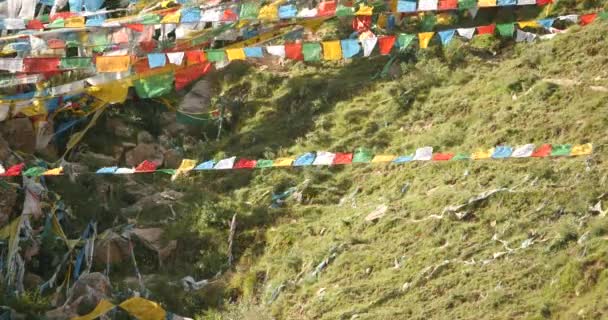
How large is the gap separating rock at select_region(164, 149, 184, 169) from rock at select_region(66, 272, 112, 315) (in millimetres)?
4065

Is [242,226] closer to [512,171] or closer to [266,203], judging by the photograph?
[266,203]

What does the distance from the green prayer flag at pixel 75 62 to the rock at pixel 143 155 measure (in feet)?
6.48

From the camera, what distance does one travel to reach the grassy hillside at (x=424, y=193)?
46.9 feet

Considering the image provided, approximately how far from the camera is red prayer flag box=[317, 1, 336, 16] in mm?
18641

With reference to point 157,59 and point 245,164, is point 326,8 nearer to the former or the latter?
point 157,59

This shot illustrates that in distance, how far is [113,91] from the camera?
19.8 metres

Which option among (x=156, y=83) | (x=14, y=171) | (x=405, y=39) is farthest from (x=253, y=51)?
(x=14, y=171)

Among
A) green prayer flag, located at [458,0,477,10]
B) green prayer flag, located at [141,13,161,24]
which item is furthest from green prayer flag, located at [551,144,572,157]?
green prayer flag, located at [141,13,161,24]

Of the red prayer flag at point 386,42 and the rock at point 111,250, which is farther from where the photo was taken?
the red prayer flag at point 386,42

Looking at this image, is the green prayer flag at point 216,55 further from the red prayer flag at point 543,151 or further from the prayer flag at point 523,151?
the red prayer flag at point 543,151

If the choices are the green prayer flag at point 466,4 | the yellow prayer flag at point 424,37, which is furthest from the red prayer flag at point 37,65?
the green prayer flag at point 466,4

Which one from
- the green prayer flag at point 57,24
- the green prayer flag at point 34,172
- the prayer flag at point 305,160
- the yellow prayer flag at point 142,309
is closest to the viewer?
the yellow prayer flag at point 142,309

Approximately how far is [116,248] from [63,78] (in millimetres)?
4473

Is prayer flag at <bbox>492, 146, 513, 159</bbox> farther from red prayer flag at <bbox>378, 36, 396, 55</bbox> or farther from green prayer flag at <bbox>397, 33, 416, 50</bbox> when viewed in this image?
red prayer flag at <bbox>378, 36, 396, 55</bbox>
